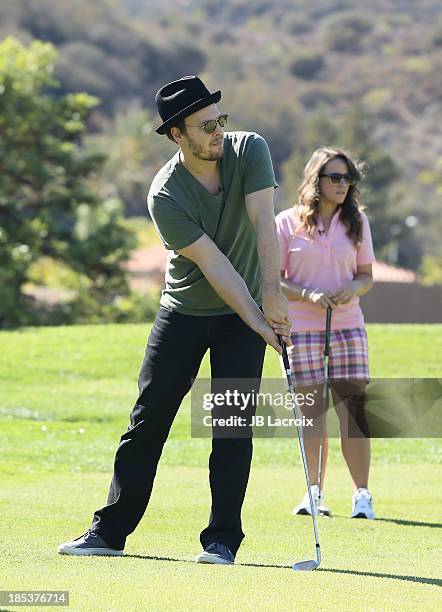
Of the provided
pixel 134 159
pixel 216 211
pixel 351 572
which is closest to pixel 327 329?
pixel 216 211

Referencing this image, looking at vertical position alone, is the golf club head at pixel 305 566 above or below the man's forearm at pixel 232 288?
below

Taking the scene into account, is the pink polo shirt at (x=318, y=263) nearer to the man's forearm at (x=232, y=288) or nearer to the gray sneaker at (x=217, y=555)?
the man's forearm at (x=232, y=288)

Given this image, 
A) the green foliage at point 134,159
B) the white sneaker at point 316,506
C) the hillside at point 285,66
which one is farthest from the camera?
the hillside at point 285,66

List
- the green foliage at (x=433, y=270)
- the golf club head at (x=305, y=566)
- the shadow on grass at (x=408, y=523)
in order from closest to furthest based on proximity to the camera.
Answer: the golf club head at (x=305, y=566) → the shadow on grass at (x=408, y=523) → the green foliage at (x=433, y=270)

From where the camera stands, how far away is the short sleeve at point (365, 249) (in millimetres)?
8367

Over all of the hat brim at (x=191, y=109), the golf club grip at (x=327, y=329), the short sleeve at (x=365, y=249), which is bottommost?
the golf club grip at (x=327, y=329)

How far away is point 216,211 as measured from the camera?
6.07m

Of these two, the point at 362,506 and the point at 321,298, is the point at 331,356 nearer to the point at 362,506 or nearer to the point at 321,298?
the point at 321,298

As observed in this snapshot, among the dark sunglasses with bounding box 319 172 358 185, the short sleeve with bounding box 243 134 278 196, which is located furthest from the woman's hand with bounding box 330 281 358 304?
the short sleeve with bounding box 243 134 278 196

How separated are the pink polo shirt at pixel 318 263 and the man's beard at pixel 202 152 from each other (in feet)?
7.72

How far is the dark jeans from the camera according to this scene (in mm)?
6102

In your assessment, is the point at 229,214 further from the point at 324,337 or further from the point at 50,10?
the point at 50,10

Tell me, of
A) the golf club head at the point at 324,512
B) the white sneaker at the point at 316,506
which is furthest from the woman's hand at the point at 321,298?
the golf club head at the point at 324,512

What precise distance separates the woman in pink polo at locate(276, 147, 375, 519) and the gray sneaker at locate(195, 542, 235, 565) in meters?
2.33
